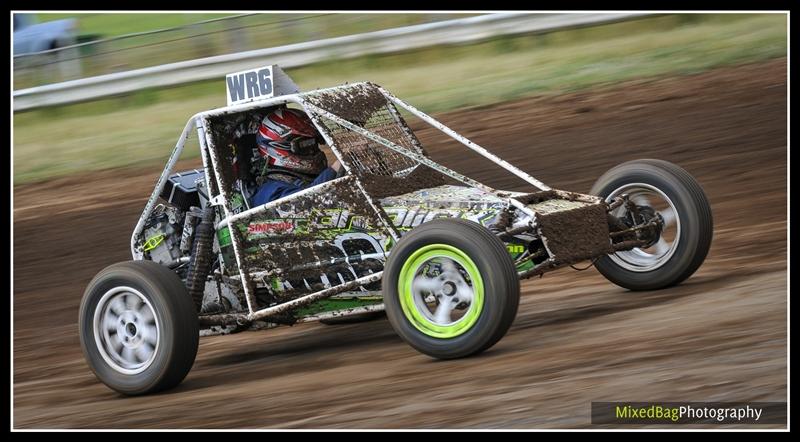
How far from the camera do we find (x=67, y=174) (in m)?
14.7

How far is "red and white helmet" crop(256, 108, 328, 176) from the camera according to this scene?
7.54 m

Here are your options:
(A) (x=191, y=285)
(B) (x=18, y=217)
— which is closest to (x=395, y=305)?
(A) (x=191, y=285)

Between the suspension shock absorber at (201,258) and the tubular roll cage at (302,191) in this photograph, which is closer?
the tubular roll cage at (302,191)

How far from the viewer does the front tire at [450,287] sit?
6254 millimetres

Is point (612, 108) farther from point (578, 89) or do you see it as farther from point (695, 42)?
point (695, 42)

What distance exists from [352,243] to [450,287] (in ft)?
Answer: 2.52

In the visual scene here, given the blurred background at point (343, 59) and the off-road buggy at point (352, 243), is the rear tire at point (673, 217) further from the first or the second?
the blurred background at point (343, 59)

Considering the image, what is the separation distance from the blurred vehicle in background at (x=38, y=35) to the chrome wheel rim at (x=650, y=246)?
1039 cm

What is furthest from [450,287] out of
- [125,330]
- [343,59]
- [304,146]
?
[343,59]

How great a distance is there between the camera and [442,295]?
6562 millimetres

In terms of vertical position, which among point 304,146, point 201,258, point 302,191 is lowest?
point 201,258

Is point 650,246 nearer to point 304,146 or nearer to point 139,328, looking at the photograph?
point 304,146

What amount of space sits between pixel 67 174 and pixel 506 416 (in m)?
10.1

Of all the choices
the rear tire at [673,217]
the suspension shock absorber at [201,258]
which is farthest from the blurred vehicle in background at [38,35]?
the rear tire at [673,217]
